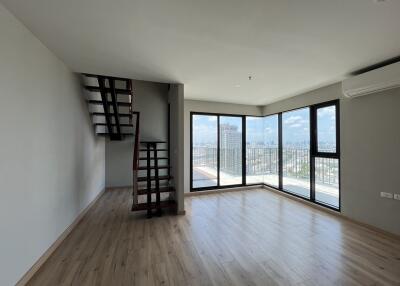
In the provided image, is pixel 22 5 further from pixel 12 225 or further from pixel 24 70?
pixel 12 225

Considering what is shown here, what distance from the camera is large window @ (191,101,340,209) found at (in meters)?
3.81

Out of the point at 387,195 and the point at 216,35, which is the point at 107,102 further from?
the point at 387,195

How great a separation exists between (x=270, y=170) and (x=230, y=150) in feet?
4.56

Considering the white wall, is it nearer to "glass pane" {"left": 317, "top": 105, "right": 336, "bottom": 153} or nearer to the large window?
the large window

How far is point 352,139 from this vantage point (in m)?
3.22

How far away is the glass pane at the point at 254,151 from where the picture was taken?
562 cm

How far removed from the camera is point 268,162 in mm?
5605

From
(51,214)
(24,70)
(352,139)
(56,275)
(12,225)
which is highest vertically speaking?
(24,70)

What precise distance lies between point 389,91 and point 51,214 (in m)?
4.95

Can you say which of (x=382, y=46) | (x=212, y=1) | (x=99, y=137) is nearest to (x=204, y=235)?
(x=212, y=1)

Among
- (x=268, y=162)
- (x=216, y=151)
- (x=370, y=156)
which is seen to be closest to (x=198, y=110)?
(x=216, y=151)

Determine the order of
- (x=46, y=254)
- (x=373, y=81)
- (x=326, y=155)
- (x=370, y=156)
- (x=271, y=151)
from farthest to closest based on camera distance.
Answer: (x=271, y=151) → (x=326, y=155) → (x=370, y=156) → (x=373, y=81) → (x=46, y=254)

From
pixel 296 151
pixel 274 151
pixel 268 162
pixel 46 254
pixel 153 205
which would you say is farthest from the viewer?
pixel 268 162

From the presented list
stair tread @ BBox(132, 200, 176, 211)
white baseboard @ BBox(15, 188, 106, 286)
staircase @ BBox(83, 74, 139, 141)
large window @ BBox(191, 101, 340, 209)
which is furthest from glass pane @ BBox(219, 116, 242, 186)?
white baseboard @ BBox(15, 188, 106, 286)
